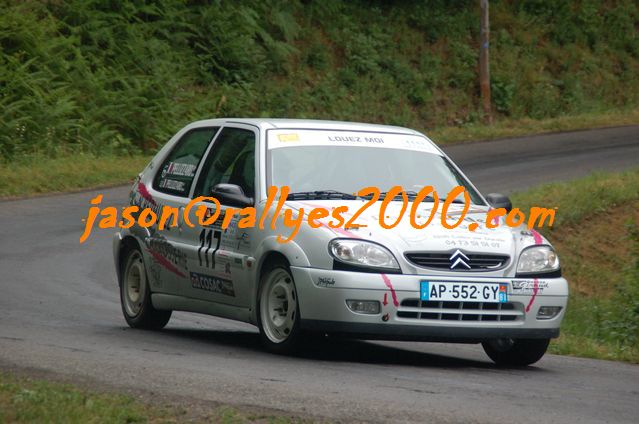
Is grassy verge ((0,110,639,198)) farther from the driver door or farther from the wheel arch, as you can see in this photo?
the driver door

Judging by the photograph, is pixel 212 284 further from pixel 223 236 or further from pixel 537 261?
pixel 537 261

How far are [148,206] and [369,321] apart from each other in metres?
3.06

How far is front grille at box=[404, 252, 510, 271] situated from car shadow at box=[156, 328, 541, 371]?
0.77 meters

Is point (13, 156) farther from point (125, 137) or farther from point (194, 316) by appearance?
point (194, 316)

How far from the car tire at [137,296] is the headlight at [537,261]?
10.7 feet

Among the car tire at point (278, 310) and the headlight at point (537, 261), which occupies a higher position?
the headlight at point (537, 261)

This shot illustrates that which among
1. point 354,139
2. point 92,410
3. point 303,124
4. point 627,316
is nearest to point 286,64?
point 627,316

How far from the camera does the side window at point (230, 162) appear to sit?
9773 mm

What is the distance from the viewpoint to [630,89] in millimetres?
39188

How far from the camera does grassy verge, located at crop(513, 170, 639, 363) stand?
40.8 ft

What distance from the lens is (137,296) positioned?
11000 millimetres

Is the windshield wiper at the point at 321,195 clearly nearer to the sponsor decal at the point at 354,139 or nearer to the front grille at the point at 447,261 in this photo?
the sponsor decal at the point at 354,139

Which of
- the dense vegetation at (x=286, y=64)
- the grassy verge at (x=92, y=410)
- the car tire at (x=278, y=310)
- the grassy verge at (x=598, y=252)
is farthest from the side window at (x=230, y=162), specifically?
the dense vegetation at (x=286, y=64)

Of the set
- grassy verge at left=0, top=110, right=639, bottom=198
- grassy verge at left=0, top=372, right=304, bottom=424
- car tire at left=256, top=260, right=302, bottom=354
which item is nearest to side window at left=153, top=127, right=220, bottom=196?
car tire at left=256, top=260, right=302, bottom=354
